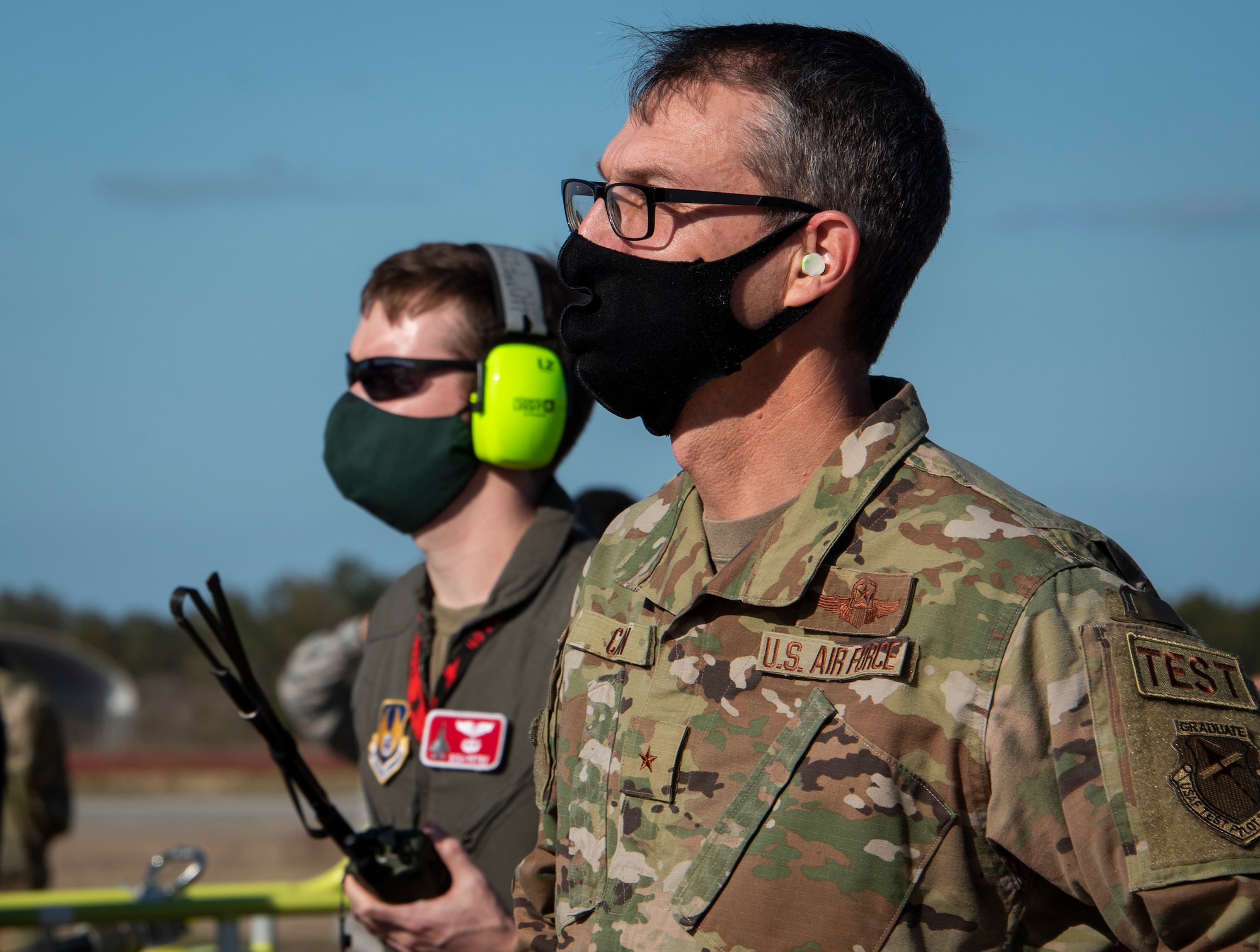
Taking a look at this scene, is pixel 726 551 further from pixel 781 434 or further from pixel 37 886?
pixel 37 886

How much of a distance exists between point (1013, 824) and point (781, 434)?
77cm

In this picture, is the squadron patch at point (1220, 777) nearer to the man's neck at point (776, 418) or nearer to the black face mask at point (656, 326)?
the man's neck at point (776, 418)

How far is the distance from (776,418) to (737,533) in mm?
222

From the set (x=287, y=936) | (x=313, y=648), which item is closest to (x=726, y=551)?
(x=313, y=648)

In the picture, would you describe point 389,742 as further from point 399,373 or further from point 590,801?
point 590,801

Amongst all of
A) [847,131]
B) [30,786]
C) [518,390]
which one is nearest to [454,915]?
[518,390]

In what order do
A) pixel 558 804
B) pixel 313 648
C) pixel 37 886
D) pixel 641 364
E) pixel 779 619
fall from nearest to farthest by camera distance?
pixel 779 619 < pixel 641 364 < pixel 558 804 < pixel 313 648 < pixel 37 886

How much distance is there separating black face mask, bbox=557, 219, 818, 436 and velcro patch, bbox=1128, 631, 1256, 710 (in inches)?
31.2

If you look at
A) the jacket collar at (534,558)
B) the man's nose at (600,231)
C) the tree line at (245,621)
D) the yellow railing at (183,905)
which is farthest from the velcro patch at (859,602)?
the tree line at (245,621)

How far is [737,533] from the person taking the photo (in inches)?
91.7

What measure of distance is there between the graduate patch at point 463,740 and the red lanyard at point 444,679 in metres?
0.05

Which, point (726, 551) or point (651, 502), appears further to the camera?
point (651, 502)

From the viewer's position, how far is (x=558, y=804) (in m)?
2.47

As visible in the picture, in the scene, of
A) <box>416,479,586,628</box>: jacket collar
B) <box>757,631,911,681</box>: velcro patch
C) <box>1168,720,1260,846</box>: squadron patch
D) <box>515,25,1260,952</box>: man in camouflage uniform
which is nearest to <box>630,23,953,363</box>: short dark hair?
<box>515,25,1260,952</box>: man in camouflage uniform
